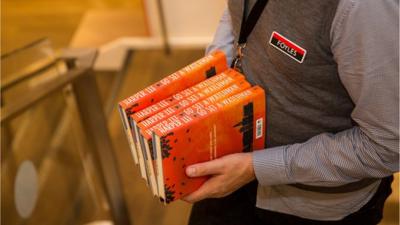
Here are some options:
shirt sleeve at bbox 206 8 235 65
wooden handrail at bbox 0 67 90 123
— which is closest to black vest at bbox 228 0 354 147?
shirt sleeve at bbox 206 8 235 65

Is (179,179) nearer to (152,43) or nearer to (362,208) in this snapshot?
(362,208)

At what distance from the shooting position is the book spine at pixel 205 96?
939 millimetres

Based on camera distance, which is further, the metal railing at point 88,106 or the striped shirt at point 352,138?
the metal railing at point 88,106

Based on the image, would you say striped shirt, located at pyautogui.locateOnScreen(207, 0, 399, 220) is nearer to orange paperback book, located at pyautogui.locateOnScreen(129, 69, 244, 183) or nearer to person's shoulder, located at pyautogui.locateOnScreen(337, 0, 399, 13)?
person's shoulder, located at pyautogui.locateOnScreen(337, 0, 399, 13)

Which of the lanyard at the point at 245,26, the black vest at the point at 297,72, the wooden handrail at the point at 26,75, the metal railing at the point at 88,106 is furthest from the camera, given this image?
the wooden handrail at the point at 26,75

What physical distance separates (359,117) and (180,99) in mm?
339

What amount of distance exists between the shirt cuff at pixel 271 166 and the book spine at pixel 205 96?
143 mm

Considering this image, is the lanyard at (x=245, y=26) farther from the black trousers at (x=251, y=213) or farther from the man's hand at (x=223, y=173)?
the black trousers at (x=251, y=213)

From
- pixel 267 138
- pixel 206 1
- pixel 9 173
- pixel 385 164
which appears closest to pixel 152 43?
pixel 206 1

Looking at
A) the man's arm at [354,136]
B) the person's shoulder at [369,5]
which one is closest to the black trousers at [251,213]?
the man's arm at [354,136]

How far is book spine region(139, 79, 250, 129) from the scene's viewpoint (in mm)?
939

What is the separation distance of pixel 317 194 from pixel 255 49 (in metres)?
0.34

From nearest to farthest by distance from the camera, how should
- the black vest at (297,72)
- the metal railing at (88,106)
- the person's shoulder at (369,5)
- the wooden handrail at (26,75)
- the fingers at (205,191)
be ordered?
the person's shoulder at (369,5)
the black vest at (297,72)
the fingers at (205,191)
the metal railing at (88,106)
the wooden handrail at (26,75)

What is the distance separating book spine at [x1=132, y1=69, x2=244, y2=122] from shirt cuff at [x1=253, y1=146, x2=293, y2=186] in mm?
162
